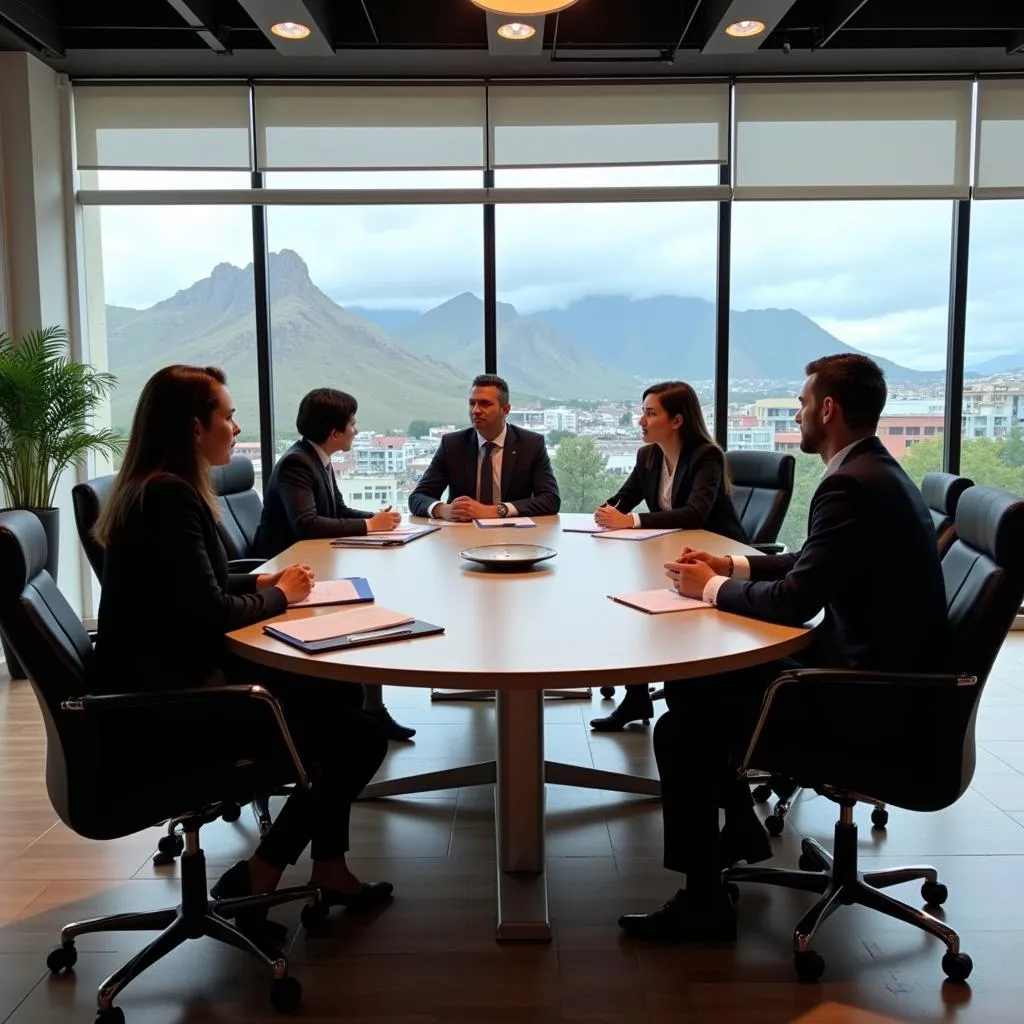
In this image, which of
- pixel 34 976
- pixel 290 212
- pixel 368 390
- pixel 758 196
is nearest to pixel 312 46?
pixel 290 212

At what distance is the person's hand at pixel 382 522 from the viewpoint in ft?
11.2

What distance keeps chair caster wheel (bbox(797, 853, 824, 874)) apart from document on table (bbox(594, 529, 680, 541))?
1217mm

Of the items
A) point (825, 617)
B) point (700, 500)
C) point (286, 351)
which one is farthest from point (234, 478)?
point (825, 617)

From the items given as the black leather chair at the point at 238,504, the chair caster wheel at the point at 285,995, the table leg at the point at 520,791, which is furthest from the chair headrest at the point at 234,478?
the chair caster wheel at the point at 285,995

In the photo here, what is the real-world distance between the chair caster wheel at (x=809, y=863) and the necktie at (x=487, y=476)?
218 cm

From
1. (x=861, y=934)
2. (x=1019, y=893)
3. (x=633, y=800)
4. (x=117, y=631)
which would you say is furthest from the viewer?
(x=633, y=800)

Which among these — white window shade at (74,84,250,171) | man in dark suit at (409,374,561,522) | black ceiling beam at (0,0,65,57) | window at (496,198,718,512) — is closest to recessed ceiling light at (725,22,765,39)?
window at (496,198,718,512)

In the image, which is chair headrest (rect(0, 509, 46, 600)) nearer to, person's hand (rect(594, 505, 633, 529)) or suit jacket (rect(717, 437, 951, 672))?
suit jacket (rect(717, 437, 951, 672))

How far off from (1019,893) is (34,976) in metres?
2.43

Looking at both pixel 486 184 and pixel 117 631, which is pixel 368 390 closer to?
pixel 486 184

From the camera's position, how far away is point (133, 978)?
1913mm

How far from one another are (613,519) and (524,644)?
5.82 ft

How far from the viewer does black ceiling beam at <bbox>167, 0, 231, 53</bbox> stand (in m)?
3.92

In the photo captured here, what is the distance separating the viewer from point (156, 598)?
1.89m
